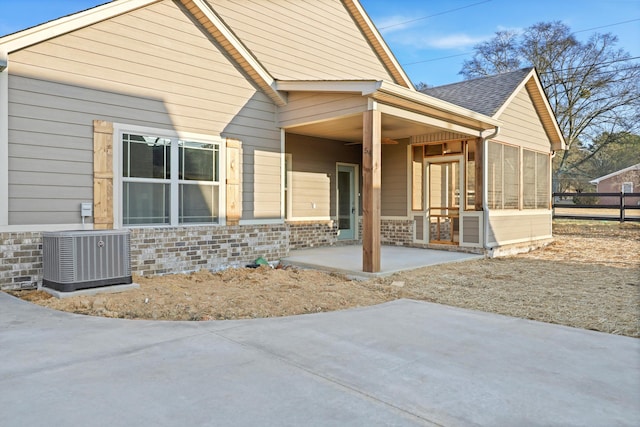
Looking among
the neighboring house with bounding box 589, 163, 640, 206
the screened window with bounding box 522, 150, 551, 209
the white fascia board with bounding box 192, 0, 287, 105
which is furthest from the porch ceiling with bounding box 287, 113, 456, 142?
the neighboring house with bounding box 589, 163, 640, 206

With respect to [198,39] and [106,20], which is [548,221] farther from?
[106,20]

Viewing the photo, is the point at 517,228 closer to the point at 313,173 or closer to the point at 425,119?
the point at 425,119

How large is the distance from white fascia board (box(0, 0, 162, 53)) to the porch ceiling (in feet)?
11.6

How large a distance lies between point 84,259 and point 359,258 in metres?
4.98

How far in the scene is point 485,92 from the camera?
1175cm

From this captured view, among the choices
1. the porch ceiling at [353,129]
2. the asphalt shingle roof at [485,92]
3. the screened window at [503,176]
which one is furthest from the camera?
the asphalt shingle roof at [485,92]

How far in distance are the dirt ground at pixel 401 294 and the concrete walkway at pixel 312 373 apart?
16.9 inches

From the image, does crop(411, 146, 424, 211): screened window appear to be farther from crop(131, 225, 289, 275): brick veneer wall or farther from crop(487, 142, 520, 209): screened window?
crop(131, 225, 289, 275): brick veneer wall

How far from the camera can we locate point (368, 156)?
6.90m

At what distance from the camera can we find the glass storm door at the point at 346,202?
1172 centimetres

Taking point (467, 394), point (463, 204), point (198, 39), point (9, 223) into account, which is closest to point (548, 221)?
point (463, 204)

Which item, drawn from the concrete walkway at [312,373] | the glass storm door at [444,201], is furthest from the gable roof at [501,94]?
the concrete walkway at [312,373]

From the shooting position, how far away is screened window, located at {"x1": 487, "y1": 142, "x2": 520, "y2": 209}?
34.9 ft

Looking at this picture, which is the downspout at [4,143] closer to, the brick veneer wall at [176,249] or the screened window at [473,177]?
the brick veneer wall at [176,249]
